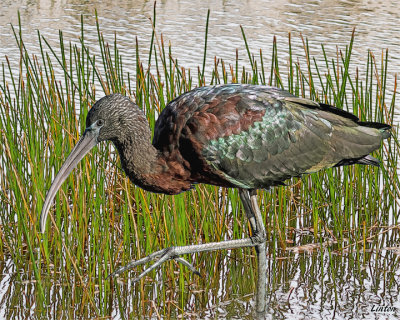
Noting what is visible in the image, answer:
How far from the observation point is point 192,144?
4.14 m

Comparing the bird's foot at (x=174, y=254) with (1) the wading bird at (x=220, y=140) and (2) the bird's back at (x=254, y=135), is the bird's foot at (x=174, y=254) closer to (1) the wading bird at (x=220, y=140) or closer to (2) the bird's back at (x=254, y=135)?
(1) the wading bird at (x=220, y=140)

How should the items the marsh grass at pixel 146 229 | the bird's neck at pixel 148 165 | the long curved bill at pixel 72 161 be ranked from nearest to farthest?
the long curved bill at pixel 72 161 → the bird's neck at pixel 148 165 → the marsh grass at pixel 146 229

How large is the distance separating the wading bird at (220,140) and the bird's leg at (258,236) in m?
0.14

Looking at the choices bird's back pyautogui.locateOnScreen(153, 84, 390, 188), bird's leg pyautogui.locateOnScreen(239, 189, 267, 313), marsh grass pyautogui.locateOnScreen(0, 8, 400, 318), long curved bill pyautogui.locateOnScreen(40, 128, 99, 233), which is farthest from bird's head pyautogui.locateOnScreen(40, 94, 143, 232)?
bird's leg pyautogui.locateOnScreen(239, 189, 267, 313)

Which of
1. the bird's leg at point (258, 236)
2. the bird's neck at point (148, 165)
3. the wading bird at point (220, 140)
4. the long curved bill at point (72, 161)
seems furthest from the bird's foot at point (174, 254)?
the long curved bill at point (72, 161)

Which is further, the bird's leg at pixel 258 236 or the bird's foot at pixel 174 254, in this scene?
the bird's leg at pixel 258 236

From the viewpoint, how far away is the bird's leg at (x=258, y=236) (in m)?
4.65

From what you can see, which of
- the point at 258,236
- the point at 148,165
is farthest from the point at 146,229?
the point at 258,236

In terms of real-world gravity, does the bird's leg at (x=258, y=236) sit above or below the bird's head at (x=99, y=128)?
below

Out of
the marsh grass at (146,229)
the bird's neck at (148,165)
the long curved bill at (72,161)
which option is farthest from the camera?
the marsh grass at (146,229)

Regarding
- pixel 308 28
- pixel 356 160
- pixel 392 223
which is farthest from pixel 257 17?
pixel 356 160

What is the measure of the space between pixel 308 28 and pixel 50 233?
9772 millimetres

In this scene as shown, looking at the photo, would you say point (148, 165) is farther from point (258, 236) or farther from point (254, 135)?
point (258, 236)

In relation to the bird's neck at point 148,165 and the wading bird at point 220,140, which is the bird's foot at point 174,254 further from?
the bird's neck at point 148,165
